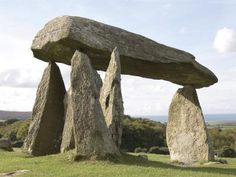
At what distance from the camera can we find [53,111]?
2389cm

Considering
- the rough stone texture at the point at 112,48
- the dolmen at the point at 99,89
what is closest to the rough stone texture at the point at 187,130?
the dolmen at the point at 99,89

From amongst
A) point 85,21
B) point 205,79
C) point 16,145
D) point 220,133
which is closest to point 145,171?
point 85,21

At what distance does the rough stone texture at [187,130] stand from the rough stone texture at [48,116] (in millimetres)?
7725

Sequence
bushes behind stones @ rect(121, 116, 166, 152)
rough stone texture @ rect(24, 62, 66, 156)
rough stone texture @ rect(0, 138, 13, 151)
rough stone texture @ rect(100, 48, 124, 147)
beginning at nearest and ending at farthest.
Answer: rough stone texture @ rect(100, 48, 124, 147)
rough stone texture @ rect(24, 62, 66, 156)
rough stone texture @ rect(0, 138, 13, 151)
bushes behind stones @ rect(121, 116, 166, 152)

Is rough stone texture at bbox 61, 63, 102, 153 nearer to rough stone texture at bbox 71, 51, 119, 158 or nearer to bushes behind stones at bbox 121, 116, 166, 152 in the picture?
rough stone texture at bbox 71, 51, 119, 158

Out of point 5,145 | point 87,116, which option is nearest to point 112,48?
point 87,116

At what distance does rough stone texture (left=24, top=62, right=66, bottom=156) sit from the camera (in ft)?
77.3

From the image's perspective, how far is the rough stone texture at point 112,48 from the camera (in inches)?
816

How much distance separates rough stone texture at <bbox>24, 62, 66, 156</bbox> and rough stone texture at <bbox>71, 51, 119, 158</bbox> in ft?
15.3

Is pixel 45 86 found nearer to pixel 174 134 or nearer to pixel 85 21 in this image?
pixel 85 21

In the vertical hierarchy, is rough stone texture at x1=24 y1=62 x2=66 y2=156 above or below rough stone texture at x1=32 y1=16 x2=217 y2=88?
below

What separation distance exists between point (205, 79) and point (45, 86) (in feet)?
29.3

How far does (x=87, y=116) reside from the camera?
1895cm

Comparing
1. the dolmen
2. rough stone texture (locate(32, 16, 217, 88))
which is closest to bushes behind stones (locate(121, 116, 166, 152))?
the dolmen
